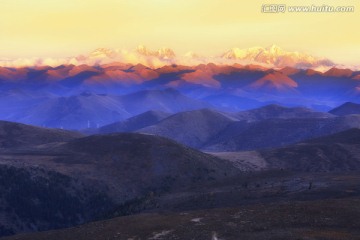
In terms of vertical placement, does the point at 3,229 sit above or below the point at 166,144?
below

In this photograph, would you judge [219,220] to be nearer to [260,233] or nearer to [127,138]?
[260,233]

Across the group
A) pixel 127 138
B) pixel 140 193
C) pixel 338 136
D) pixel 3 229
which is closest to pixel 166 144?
pixel 127 138

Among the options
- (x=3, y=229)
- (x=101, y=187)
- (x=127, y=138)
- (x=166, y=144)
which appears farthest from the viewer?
(x=127, y=138)

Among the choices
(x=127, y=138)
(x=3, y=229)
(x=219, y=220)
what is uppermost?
(x=127, y=138)

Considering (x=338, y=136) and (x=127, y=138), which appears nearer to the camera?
(x=127, y=138)

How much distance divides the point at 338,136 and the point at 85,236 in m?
163

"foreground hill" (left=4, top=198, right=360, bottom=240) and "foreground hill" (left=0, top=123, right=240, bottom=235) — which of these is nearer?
"foreground hill" (left=4, top=198, right=360, bottom=240)

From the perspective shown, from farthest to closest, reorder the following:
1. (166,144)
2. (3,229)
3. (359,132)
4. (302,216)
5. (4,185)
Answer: (359,132) < (166,144) < (4,185) < (3,229) < (302,216)

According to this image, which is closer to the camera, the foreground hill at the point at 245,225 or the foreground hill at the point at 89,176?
the foreground hill at the point at 245,225

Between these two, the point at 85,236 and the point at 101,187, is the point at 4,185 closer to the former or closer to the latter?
the point at 101,187

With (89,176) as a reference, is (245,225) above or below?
below

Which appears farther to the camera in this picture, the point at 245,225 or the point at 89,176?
the point at 89,176

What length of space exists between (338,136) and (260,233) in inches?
6275

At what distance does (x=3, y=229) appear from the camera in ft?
304
